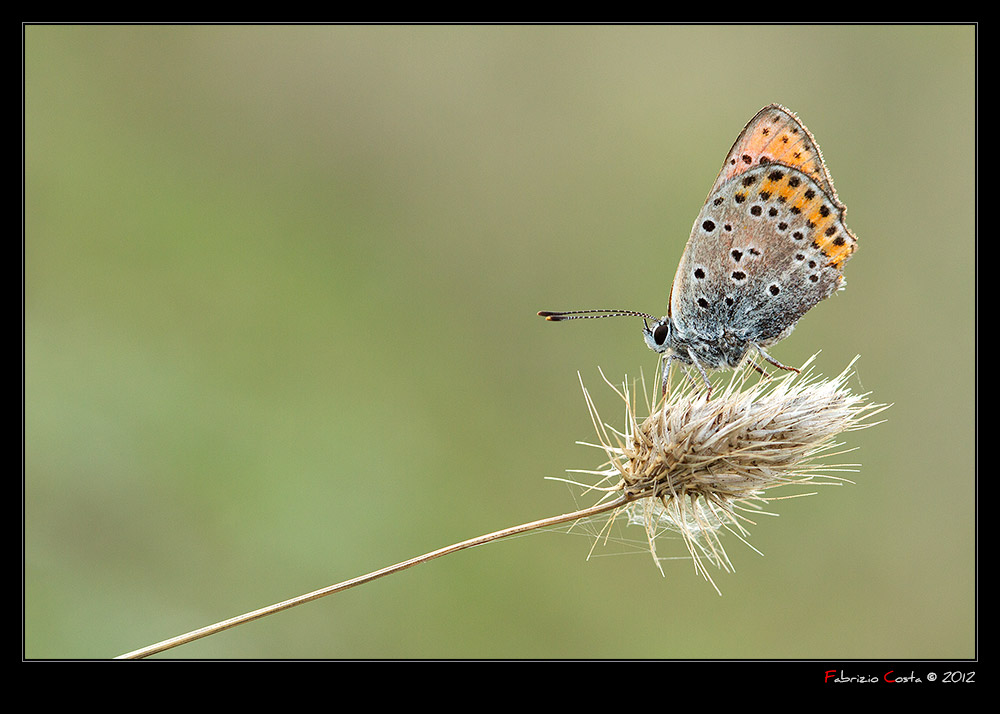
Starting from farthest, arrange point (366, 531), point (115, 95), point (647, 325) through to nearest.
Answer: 1. point (115, 95)
2. point (366, 531)
3. point (647, 325)

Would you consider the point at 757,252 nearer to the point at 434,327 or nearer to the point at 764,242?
the point at 764,242

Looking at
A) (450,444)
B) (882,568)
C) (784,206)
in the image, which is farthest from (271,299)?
(882,568)

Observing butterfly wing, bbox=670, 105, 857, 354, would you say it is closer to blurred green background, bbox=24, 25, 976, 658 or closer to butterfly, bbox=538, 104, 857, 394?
butterfly, bbox=538, 104, 857, 394

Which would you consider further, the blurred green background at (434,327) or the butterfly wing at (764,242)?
the blurred green background at (434,327)

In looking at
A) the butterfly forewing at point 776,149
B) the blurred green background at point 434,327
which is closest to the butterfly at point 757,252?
the butterfly forewing at point 776,149

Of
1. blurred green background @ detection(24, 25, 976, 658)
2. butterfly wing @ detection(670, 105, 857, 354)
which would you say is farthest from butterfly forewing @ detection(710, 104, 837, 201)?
blurred green background @ detection(24, 25, 976, 658)

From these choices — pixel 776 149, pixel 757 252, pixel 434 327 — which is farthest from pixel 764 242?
pixel 434 327

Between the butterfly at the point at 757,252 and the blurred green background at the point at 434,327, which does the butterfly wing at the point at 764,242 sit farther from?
the blurred green background at the point at 434,327

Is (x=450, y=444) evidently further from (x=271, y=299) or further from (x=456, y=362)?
(x=271, y=299)
